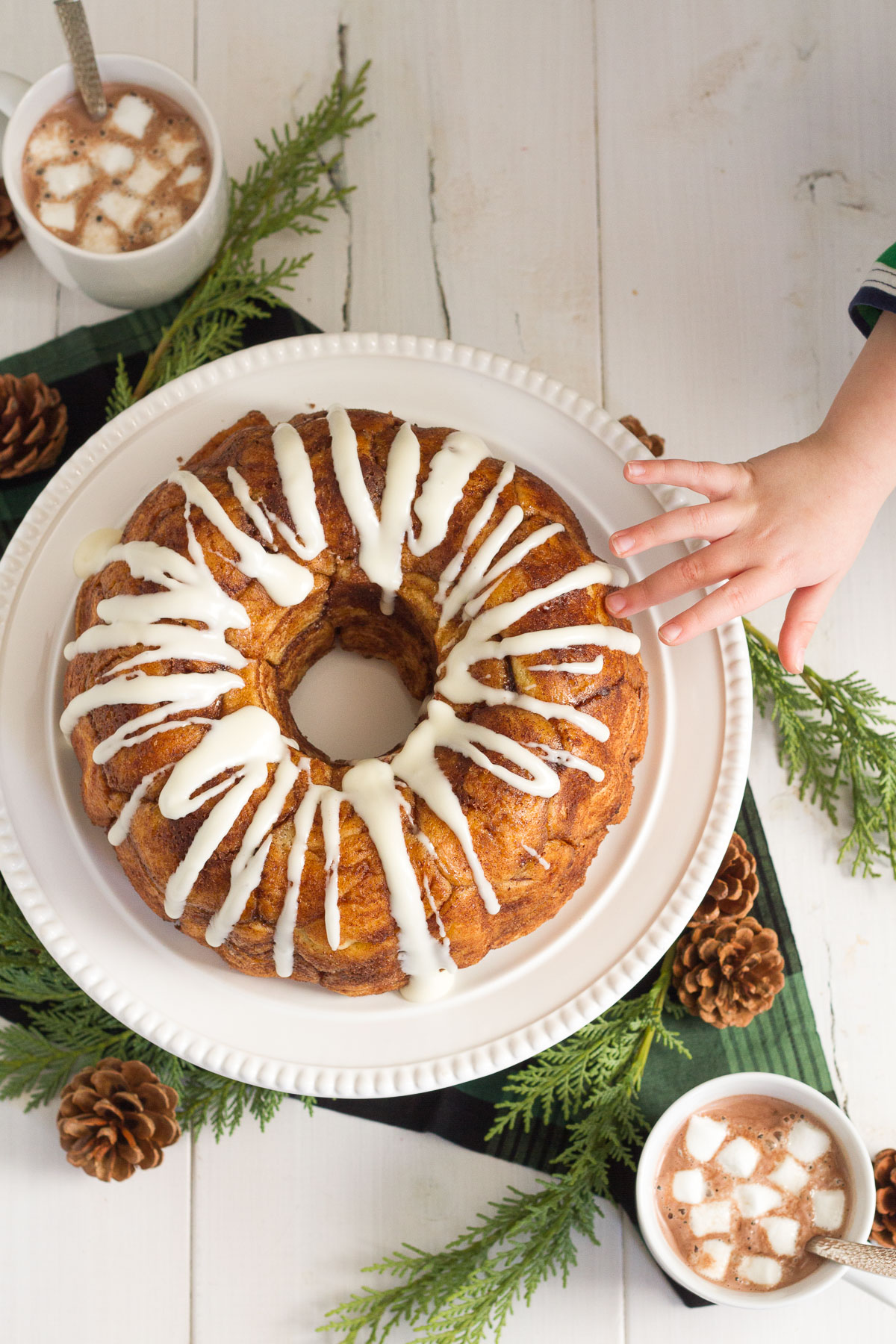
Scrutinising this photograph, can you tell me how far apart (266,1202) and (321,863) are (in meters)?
0.90

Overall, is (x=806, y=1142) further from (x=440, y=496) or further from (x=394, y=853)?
(x=440, y=496)

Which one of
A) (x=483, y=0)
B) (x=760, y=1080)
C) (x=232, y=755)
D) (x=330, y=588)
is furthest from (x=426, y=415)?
(x=760, y=1080)

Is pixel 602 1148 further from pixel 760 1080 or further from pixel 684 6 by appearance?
pixel 684 6

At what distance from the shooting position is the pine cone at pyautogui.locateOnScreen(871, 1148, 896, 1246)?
217 cm

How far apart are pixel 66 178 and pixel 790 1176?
8.01ft

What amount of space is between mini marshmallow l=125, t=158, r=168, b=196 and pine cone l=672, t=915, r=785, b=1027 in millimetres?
1879

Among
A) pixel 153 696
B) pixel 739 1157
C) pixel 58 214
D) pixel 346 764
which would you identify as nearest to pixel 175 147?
pixel 58 214

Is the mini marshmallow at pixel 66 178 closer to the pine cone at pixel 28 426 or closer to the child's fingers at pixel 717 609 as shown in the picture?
the pine cone at pixel 28 426

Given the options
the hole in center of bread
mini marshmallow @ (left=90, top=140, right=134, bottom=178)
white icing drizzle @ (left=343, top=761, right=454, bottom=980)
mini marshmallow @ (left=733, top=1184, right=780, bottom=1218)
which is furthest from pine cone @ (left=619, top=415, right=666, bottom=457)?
mini marshmallow @ (left=733, top=1184, right=780, bottom=1218)

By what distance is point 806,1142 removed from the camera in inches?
83.0

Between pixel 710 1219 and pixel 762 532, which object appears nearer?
pixel 762 532

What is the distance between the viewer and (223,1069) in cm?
192

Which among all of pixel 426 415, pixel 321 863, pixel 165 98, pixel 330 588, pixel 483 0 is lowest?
pixel 321 863

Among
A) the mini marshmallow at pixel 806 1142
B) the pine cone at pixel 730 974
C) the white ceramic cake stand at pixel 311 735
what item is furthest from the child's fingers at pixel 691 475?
the mini marshmallow at pixel 806 1142
